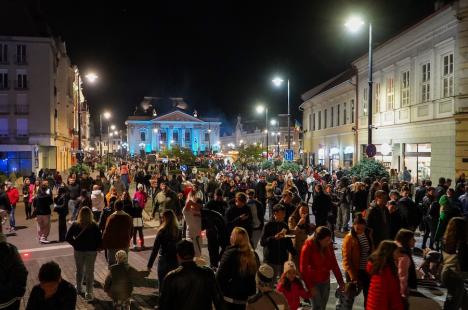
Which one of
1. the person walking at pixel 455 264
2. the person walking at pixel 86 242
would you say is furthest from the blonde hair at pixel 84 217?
the person walking at pixel 455 264

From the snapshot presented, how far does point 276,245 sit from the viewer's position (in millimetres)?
7410

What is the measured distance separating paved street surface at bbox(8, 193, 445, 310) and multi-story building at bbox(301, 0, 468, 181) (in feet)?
34.0

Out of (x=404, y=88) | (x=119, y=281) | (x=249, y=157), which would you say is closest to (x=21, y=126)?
(x=249, y=157)

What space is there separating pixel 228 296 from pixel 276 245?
6.87 ft

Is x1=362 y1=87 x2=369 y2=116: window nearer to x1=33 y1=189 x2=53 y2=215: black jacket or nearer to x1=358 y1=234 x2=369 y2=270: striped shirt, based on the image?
x1=33 y1=189 x2=53 y2=215: black jacket

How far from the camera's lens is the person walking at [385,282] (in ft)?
17.5

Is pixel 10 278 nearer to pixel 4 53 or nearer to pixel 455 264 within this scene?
pixel 455 264

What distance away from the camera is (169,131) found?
133 meters

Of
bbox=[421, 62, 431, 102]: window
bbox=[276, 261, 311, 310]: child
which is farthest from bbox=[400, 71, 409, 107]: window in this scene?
bbox=[276, 261, 311, 310]: child

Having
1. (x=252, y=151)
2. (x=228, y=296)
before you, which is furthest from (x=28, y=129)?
(x=228, y=296)

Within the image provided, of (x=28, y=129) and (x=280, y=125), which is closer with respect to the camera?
(x=28, y=129)

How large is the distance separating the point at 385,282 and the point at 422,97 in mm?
20299

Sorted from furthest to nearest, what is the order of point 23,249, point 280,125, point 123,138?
point 123,138, point 280,125, point 23,249

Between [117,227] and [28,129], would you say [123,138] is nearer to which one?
[28,129]
